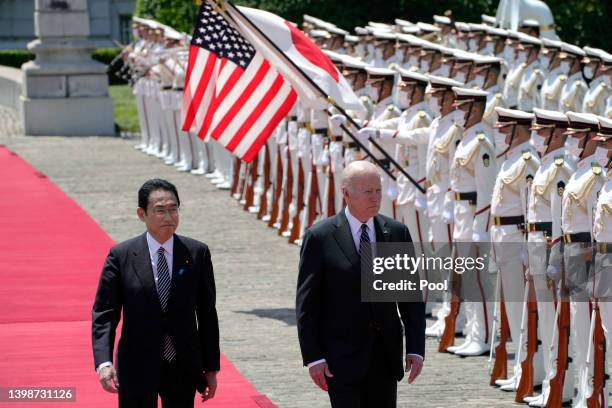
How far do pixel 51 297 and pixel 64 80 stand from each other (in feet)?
Result: 51.8

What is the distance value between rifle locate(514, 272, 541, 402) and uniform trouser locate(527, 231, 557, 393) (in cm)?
11

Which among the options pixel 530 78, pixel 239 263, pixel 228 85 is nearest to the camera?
pixel 228 85

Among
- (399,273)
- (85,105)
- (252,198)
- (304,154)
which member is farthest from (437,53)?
(85,105)

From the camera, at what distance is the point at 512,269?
1109cm

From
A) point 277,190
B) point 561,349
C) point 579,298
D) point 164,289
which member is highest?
point 164,289

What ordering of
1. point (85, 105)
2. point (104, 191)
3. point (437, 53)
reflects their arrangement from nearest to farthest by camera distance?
point (437, 53) < point (104, 191) < point (85, 105)

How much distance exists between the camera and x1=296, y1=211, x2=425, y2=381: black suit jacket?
7.37m

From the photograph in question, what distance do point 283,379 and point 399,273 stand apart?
3.88 meters

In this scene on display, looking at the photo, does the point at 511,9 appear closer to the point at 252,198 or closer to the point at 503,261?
the point at 252,198

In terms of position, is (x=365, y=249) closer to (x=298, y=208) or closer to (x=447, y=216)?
(x=447, y=216)

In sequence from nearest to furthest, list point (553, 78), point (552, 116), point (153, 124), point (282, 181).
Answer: point (552, 116) → point (553, 78) → point (282, 181) → point (153, 124)

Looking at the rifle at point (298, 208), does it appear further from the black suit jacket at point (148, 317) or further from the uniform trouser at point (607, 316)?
the black suit jacket at point (148, 317)

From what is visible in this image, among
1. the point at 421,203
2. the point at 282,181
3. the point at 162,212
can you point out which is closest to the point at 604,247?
the point at 162,212

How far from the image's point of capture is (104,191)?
22.2 meters
